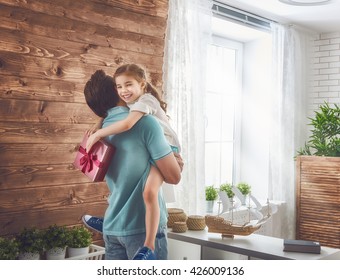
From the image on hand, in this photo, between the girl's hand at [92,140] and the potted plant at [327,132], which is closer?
the girl's hand at [92,140]

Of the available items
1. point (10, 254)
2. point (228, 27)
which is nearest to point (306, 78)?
point (228, 27)

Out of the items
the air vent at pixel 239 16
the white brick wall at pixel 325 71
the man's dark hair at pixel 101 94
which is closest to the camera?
the man's dark hair at pixel 101 94

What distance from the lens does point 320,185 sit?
438 centimetres

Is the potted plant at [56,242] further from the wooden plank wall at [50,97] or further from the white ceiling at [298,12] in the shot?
the white ceiling at [298,12]

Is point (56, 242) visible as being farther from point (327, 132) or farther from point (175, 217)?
point (327, 132)

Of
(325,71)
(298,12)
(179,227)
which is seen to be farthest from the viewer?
(325,71)

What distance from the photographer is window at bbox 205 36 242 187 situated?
4.48m

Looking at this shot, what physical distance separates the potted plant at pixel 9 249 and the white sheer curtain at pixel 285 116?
2.96m

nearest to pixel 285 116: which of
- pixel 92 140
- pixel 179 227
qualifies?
pixel 179 227

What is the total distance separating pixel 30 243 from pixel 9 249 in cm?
14

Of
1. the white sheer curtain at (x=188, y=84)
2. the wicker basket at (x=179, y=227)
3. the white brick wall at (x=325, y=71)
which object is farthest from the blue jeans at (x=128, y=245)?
the white brick wall at (x=325, y=71)

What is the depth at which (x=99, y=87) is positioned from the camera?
2.02 meters

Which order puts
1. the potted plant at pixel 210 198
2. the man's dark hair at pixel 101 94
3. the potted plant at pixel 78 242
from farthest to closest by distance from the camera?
the potted plant at pixel 210 198
the potted plant at pixel 78 242
the man's dark hair at pixel 101 94

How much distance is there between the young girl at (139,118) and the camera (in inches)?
74.0
